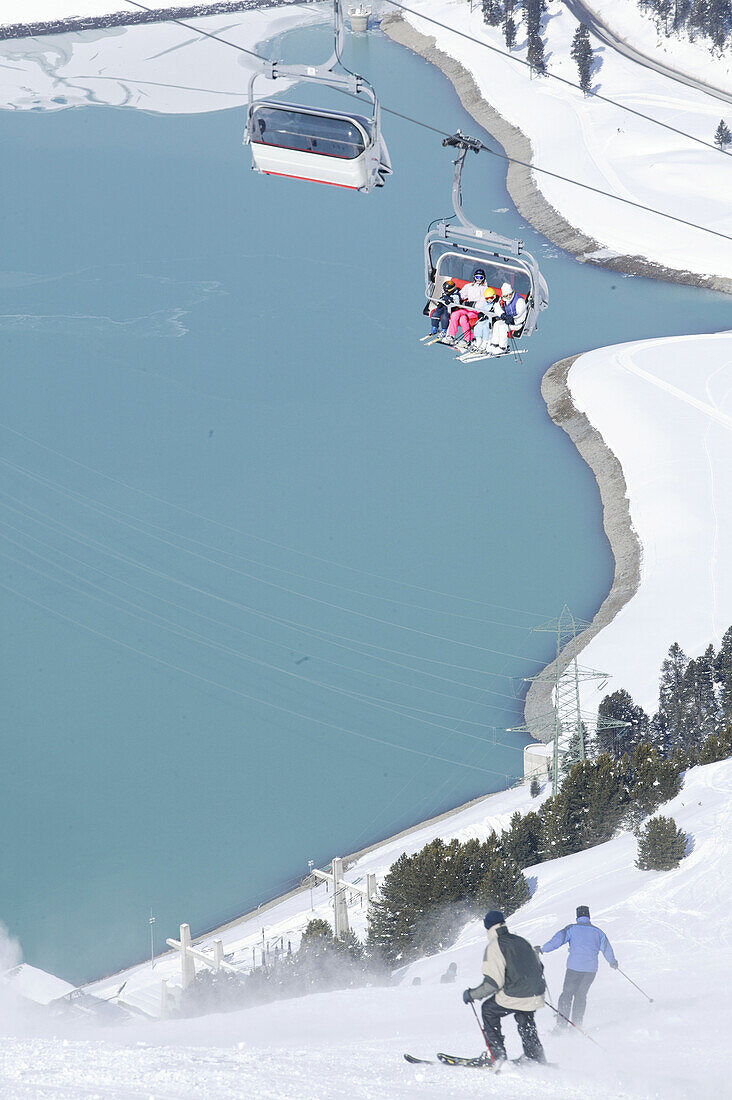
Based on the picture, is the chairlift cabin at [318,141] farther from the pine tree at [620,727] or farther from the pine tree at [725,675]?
the pine tree at [725,675]

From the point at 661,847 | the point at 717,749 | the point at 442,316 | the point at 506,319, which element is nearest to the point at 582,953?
the point at 661,847

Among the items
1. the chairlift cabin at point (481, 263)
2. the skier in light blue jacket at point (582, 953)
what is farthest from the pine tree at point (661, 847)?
the chairlift cabin at point (481, 263)

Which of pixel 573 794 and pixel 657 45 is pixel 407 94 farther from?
pixel 573 794

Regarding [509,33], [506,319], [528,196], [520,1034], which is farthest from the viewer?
[509,33]

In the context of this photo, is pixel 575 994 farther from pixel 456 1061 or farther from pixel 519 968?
pixel 519 968

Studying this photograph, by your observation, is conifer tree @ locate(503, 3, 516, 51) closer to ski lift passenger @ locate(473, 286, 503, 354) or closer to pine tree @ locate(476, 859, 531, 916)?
ski lift passenger @ locate(473, 286, 503, 354)

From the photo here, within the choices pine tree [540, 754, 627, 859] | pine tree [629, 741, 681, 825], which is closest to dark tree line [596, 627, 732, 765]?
pine tree [629, 741, 681, 825]
